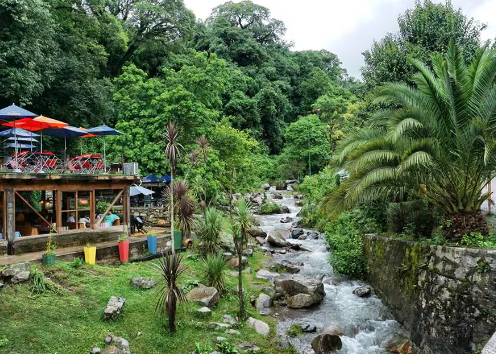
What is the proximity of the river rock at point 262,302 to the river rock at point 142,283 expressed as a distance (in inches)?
129

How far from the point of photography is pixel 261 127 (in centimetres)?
4388

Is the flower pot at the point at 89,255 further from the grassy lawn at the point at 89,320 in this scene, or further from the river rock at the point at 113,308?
the river rock at the point at 113,308

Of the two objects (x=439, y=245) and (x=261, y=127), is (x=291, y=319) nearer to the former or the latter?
(x=439, y=245)

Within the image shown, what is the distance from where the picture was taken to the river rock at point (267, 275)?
14219mm

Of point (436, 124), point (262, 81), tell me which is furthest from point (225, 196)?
point (262, 81)

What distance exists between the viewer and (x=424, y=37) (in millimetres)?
16188

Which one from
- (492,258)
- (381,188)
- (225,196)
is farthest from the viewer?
(225,196)

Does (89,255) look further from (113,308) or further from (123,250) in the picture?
(113,308)

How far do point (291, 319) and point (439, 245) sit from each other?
187 inches

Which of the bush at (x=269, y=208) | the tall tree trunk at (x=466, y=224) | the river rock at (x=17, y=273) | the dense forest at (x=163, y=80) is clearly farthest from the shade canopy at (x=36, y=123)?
the bush at (x=269, y=208)

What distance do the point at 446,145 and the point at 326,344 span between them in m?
5.67

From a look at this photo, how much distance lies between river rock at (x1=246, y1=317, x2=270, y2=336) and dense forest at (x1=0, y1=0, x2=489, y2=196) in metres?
8.16

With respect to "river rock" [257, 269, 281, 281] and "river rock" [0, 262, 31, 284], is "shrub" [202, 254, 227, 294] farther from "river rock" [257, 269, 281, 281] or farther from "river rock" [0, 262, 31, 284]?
"river rock" [0, 262, 31, 284]

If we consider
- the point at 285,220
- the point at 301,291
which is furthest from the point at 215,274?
the point at 285,220
